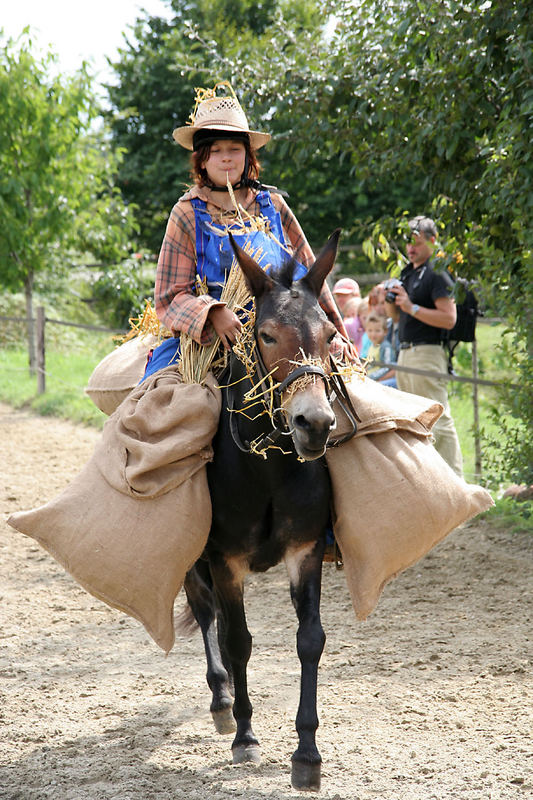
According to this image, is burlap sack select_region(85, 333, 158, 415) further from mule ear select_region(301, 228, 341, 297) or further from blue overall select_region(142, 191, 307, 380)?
mule ear select_region(301, 228, 341, 297)

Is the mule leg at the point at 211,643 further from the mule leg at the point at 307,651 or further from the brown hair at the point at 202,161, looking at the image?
the brown hair at the point at 202,161

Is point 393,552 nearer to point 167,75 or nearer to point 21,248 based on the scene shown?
point 21,248

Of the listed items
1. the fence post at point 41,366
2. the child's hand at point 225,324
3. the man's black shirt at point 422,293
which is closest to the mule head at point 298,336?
the child's hand at point 225,324

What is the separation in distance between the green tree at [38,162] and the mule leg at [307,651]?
1084 centimetres

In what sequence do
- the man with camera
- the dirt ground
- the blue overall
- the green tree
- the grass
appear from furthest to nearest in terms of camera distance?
the green tree < the grass < the man with camera < the blue overall < the dirt ground

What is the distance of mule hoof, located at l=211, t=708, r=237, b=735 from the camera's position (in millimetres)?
3855

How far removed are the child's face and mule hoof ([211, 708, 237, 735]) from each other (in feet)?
15.2

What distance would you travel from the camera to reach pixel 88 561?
343 centimetres

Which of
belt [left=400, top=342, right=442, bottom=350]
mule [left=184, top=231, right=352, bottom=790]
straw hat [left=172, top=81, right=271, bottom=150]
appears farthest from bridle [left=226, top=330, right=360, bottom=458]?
belt [left=400, top=342, right=442, bottom=350]

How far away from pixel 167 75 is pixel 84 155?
6563mm

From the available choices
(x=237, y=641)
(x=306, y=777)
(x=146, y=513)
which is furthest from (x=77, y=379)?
(x=306, y=777)

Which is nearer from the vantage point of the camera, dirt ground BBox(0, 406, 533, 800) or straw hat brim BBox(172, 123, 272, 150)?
dirt ground BBox(0, 406, 533, 800)

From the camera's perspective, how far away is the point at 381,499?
348cm

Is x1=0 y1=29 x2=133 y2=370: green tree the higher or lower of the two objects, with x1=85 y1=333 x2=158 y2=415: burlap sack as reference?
higher
